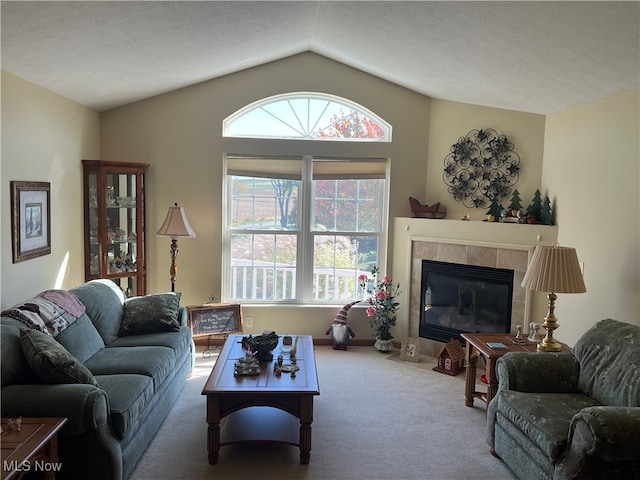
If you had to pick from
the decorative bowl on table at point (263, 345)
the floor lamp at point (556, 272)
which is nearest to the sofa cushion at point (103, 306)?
the decorative bowl on table at point (263, 345)

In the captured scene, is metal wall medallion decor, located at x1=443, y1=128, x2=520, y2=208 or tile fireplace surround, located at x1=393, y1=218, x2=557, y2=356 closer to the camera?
tile fireplace surround, located at x1=393, y1=218, x2=557, y2=356

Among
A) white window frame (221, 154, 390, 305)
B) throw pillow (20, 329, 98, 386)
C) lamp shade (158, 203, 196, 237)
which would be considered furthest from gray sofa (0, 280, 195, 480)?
white window frame (221, 154, 390, 305)

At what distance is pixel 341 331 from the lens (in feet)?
17.3

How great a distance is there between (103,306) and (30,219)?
2.74 feet

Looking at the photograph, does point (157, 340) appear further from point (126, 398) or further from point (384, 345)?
point (384, 345)

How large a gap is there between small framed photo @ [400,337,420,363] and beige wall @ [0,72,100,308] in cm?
320

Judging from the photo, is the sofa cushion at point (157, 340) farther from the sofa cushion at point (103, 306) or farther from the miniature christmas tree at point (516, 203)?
the miniature christmas tree at point (516, 203)

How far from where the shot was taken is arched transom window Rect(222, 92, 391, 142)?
17.5 ft

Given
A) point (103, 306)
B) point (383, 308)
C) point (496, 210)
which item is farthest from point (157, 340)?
point (496, 210)

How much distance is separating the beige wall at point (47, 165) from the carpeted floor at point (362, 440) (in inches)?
56.4

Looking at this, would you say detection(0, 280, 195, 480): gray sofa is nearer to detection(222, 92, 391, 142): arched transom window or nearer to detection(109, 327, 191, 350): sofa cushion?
detection(109, 327, 191, 350): sofa cushion

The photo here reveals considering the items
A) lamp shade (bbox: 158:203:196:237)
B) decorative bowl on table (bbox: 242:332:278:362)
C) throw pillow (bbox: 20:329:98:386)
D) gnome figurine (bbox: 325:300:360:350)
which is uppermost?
lamp shade (bbox: 158:203:196:237)

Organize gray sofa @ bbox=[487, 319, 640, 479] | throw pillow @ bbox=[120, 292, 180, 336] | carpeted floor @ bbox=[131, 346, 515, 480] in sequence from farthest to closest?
1. throw pillow @ bbox=[120, 292, 180, 336]
2. carpeted floor @ bbox=[131, 346, 515, 480]
3. gray sofa @ bbox=[487, 319, 640, 479]

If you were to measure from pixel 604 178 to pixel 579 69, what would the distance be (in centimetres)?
86
